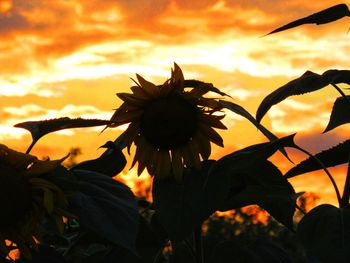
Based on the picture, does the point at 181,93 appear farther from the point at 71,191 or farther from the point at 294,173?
the point at 71,191

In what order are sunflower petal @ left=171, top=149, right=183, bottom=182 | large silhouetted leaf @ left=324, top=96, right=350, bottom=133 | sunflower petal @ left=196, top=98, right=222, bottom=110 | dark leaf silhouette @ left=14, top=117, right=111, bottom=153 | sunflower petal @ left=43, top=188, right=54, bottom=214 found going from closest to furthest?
sunflower petal @ left=43, top=188, right=54, bottom=214 → dark leaf silhouette @ left=14, top=117, right=111, bottom=153 → sunflower petal @ left=171, top=149, right=183, bottom=182 → sunflower petal @ left=196, top=98, right=222, bottom=110 → large silhouetted leaf @ left=324, top=96, right=350, bottom=133

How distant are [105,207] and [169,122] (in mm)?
575

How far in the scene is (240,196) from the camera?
1.95 meters

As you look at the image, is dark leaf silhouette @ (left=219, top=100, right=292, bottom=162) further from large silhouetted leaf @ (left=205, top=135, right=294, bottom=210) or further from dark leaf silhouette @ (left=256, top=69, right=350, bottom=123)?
large silhouetted leaf @ (left=205, top=135, right=294, bottom=210)

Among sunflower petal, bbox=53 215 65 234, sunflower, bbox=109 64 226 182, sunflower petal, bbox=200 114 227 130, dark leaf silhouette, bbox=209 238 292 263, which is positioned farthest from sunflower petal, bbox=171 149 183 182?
sunflower petal, bbox=53 215 65 234

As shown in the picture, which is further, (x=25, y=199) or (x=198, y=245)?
(x=198, y=245)

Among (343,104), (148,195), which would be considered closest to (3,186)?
(343,104)

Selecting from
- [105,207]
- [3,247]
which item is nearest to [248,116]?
[105,207]

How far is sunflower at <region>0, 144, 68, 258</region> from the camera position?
1708 millimetres

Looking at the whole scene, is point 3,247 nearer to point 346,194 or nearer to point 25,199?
point 25,199

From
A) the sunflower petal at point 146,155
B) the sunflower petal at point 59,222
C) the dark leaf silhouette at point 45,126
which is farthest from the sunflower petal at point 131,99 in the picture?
the sunflower petal at point 59,222

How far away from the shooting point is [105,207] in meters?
1.65

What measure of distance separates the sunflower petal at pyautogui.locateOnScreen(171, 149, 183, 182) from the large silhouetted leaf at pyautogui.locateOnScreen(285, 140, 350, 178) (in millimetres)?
299

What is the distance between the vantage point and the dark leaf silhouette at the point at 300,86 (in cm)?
190
